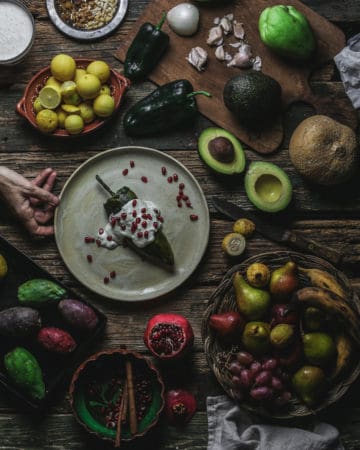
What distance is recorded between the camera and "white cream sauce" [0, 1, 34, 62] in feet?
9.41

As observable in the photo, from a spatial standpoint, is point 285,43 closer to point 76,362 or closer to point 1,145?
point 1,145

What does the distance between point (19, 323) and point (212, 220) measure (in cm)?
83

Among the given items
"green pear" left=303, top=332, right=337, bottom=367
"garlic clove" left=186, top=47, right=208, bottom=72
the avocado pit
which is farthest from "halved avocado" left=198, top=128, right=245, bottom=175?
"green pear" left=303, top=332, right=337, bottom=367

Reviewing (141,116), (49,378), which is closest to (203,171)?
(141,116)

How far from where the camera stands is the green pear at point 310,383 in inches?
101

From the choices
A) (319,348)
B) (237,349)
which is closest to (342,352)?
(319,348)

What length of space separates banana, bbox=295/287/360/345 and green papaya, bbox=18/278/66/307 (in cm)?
88

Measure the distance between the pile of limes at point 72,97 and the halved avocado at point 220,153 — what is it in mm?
380

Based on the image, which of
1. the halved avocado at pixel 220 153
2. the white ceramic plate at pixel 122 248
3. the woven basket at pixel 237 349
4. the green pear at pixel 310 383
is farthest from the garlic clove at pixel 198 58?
the green pear at pixel 310 383

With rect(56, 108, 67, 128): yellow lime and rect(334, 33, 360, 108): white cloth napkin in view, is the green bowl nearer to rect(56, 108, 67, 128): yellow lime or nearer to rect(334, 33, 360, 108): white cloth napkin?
rect(56, 108, 67, 128): yellow lime

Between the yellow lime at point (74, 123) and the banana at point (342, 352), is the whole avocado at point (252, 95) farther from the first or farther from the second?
the banana at point (342, 352)

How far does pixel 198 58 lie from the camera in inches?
113

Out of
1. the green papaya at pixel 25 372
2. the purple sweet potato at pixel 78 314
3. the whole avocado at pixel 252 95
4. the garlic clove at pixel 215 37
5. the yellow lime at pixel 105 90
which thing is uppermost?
the garlic clove at pixel 215 37

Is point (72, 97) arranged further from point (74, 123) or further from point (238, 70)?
point (238, 70)
